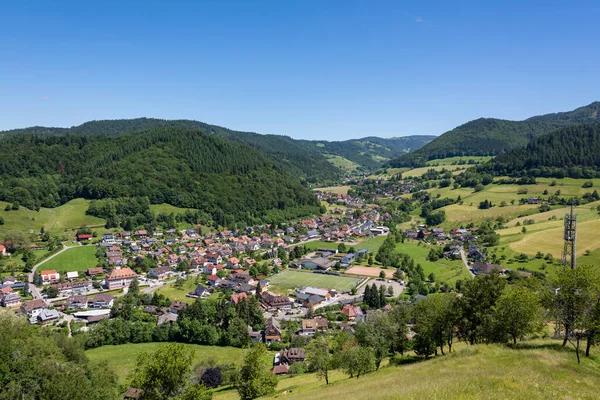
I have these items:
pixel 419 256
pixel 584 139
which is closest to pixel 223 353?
pixel 419 256

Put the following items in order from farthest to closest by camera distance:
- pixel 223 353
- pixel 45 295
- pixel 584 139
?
pixel 584 139
pixel 45 295
pixel 223 353

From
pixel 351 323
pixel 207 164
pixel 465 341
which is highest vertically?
pixel 207 164

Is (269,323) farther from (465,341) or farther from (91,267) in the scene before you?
(91,267)

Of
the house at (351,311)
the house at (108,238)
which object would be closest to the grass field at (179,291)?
the house at (351,311)

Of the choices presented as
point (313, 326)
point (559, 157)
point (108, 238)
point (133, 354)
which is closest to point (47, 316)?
point (133, 354)

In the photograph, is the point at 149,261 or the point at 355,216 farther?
the point at 355,216

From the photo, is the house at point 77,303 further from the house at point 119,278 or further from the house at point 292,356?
the house at point 292,356
